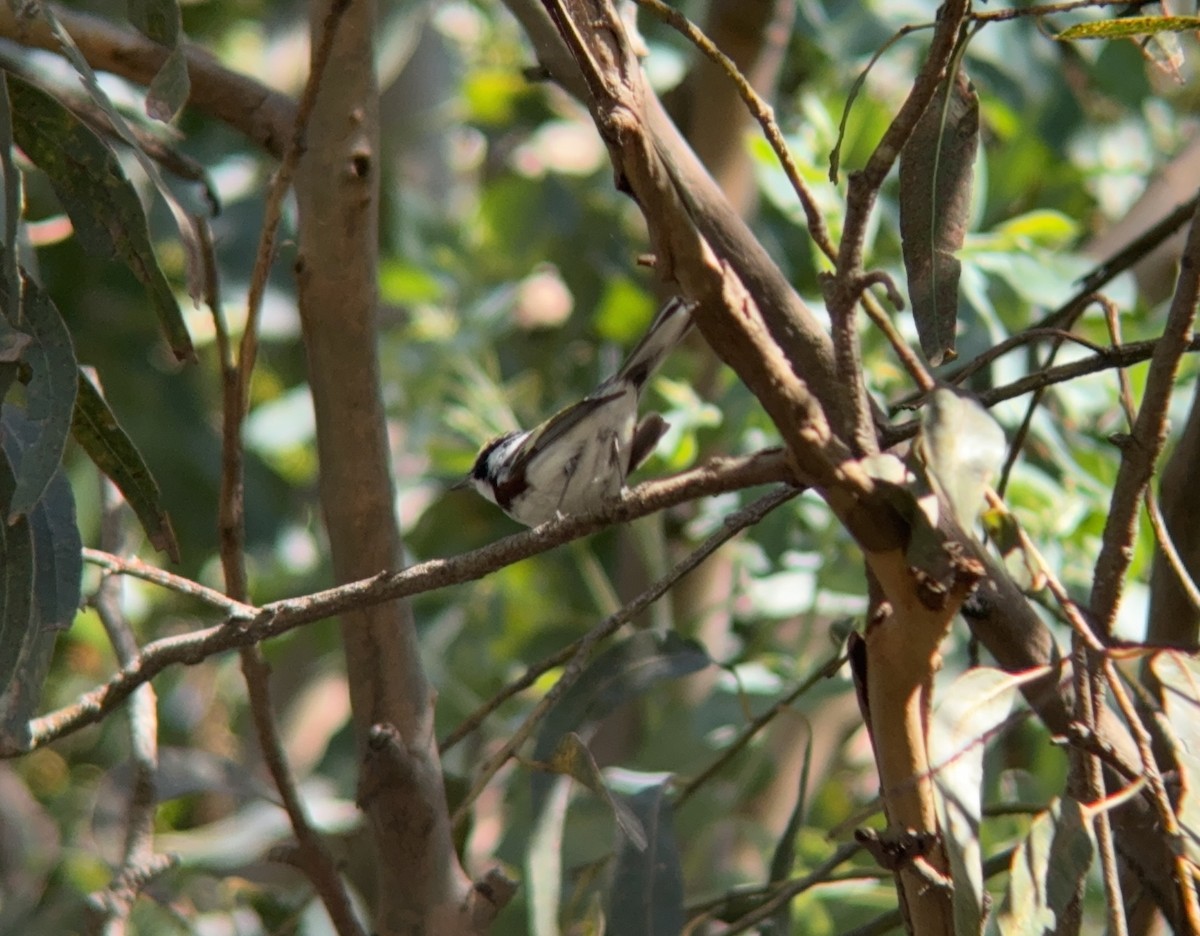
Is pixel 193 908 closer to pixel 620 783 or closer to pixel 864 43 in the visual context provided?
pixel 620 783

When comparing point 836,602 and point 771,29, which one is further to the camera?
point 771,29

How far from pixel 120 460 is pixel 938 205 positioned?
0.85 meters

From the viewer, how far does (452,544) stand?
3.40 metres

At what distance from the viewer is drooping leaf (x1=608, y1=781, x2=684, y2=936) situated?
1507 mm

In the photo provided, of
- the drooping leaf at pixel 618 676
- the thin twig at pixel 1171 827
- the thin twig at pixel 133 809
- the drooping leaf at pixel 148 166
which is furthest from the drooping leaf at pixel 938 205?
the thin twig at pixel 133 809

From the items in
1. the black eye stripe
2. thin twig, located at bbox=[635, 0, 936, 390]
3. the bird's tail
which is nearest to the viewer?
thin twig, located at bbox=[635, 0, 936, 390]

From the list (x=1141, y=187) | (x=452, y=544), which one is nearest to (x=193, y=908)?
(x=452, y=544)

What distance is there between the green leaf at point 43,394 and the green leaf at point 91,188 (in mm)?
123

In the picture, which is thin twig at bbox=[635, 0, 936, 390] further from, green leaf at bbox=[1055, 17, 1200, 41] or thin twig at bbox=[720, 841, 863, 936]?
thin twig at bbox=[720, 841, 863, 936]

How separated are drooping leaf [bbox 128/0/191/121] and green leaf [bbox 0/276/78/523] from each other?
0.67 feet

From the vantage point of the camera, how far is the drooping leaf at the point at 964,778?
3.40 feet

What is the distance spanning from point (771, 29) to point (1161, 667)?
85.9 inches

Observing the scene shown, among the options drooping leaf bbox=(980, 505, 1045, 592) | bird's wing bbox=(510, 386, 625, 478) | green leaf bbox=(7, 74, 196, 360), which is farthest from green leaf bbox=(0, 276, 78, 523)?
bird's wing bbox=(510, 386, 625, 478)

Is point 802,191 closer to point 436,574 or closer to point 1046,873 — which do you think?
point 436,574
